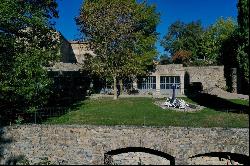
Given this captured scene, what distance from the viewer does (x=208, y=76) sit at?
47375 mm

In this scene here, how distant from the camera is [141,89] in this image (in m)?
46.2

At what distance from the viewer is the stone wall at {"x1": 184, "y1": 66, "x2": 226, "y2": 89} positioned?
1836 inches

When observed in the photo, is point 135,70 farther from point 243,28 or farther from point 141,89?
point 243,28

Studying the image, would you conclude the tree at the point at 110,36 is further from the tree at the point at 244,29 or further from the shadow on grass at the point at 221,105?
the tree at the point at 244,29

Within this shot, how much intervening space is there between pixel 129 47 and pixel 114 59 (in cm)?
277

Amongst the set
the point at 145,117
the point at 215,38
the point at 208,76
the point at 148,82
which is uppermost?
the point at 215,38

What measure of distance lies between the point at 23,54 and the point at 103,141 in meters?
7.99

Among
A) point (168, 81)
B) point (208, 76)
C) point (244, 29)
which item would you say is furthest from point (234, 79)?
point (244, 29)

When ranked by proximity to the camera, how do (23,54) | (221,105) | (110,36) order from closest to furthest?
(23,54), (221,105), (110,36)

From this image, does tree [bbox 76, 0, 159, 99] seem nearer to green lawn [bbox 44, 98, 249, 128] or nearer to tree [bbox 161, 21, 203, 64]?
green lawn [bbox 44, 98, 249, 128]

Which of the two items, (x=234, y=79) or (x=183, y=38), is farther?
(x=183, y=38)

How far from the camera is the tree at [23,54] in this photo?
21406 millimetres

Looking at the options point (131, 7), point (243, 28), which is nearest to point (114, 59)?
point (131, 7)

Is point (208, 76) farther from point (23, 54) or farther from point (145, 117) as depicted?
point (23, 54)
